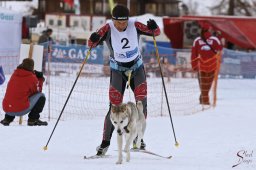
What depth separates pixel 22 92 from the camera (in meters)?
9.08

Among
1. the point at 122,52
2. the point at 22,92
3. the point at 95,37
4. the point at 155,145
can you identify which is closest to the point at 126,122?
the point at 122,52

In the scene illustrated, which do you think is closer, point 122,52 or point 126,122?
point 126,122

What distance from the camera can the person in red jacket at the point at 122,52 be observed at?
6590 mm

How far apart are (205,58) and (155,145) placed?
6.52m

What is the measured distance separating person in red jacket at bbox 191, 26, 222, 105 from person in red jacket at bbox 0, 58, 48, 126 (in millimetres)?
5347

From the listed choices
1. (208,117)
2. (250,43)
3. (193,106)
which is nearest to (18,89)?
(208,117)

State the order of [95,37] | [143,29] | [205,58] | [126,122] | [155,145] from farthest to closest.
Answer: [205,58] < [155,145] < [143,29] < [95,37] < [126,122]

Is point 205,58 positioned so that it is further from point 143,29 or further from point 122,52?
point 122,52

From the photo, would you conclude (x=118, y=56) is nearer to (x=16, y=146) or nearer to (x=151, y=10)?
(x=16, y=146)

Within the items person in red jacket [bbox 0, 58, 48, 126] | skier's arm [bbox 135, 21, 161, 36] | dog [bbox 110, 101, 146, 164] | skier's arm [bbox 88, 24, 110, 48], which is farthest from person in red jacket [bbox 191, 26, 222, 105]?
dog [bbox 110, 101, 146, 164]

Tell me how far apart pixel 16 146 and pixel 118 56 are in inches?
63.9

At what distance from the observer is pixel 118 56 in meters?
6.69

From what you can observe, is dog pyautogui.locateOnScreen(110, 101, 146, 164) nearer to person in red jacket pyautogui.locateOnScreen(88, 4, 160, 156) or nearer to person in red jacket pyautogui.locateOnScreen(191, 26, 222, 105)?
person in red jacket pyautogui.locateOnScreen(88, 4, 160, 156)

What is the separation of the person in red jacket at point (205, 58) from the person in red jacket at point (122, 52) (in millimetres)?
7212
